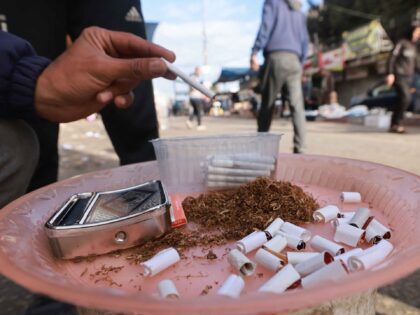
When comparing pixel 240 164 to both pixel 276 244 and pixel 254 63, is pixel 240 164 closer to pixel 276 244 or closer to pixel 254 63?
pixel 276 244

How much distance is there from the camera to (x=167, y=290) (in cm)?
Answer: 43

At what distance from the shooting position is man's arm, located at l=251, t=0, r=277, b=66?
10.1 feet

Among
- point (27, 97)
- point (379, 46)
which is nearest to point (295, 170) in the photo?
point (27, 97)

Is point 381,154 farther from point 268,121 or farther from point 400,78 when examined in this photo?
point 400,78

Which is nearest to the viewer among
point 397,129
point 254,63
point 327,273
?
point 327,273

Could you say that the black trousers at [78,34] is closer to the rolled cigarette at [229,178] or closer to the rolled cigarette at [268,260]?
the rolled cigarette at [229,178]

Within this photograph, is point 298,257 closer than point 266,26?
Yes

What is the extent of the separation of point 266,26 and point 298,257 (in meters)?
2.90

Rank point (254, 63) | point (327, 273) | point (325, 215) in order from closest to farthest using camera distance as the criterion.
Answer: point (327, 273)
point (325, 215)
point (254, 63)

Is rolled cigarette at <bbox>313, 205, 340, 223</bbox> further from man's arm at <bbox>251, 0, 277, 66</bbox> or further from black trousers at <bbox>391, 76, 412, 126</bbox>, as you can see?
black trousers at <bbox>391, 76, 412, 126</bbox>

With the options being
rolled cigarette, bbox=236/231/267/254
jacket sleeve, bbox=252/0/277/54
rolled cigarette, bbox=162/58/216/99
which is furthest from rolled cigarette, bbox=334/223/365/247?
jacket sleeve, bbox=252/0/277/54

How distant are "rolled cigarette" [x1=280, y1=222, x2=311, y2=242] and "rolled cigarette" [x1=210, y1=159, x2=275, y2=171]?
215 millimetres

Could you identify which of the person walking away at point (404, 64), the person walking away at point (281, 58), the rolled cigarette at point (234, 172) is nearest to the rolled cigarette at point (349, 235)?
the rolled cigarette at point (234, 172)

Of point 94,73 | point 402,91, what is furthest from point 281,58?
point 94,73
